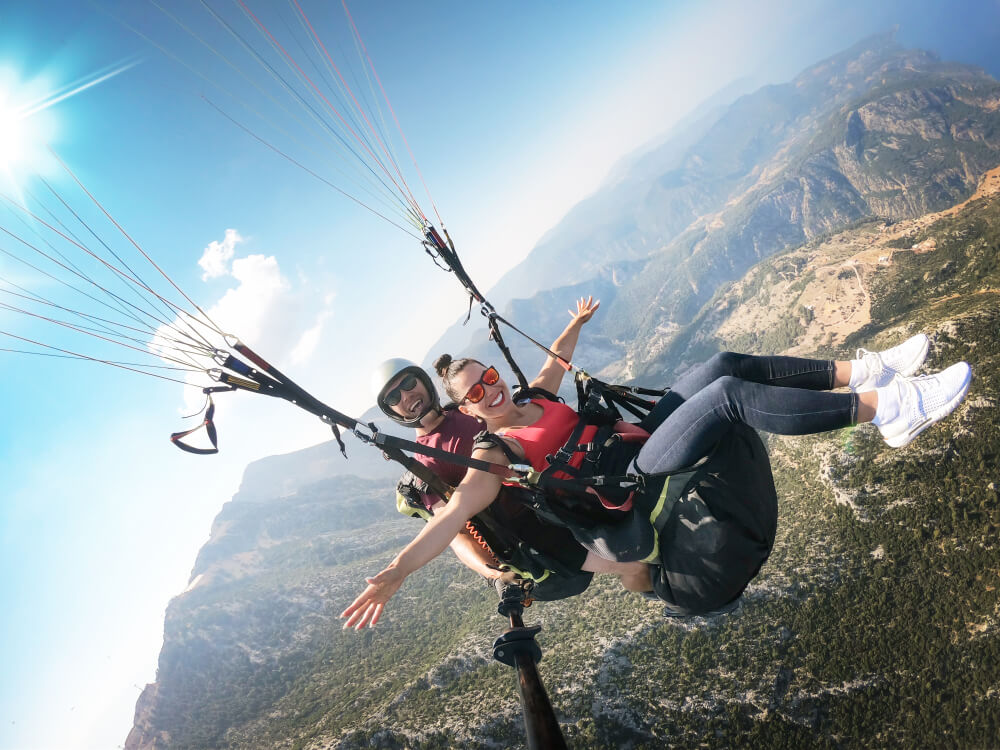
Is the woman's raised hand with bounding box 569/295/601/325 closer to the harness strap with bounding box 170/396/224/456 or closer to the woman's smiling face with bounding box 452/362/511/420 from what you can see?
the woman's smiling face with bounding box 452/362/511/420

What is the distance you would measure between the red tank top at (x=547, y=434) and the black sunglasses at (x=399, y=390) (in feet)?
5.14

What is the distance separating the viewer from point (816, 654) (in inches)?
2174

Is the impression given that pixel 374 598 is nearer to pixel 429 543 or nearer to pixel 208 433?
pixel 429 543

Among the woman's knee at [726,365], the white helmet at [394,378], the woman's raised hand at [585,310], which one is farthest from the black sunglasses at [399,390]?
the woman's knee at [726,365]

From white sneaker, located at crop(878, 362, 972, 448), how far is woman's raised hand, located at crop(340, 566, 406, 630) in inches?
129

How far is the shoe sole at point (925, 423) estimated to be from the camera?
3.05 m

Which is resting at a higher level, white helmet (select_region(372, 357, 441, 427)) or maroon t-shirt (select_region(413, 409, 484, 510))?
white helmet (select_region(372, 357, 441, 427))

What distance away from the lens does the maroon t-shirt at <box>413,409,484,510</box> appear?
4.74 metres

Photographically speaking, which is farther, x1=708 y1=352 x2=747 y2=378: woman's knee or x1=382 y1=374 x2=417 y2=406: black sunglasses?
x1=382 y1=374 x2=417 y2=406: black sunglasses

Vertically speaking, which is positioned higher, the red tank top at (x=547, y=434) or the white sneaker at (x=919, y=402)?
the red tank top at (x=547, y=434)

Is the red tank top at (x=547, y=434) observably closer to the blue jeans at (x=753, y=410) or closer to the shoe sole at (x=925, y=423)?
the blue jeans at (x=753, y=410)

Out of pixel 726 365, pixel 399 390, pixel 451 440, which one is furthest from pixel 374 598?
pixel 726 365

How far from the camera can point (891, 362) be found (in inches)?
Result: 137

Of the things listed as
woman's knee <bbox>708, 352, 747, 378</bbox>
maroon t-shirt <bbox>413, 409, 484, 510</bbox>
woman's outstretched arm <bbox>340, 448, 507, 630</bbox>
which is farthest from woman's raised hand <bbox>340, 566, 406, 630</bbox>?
woman's knee <bbox>708, 352, 747, 378</bbox>
